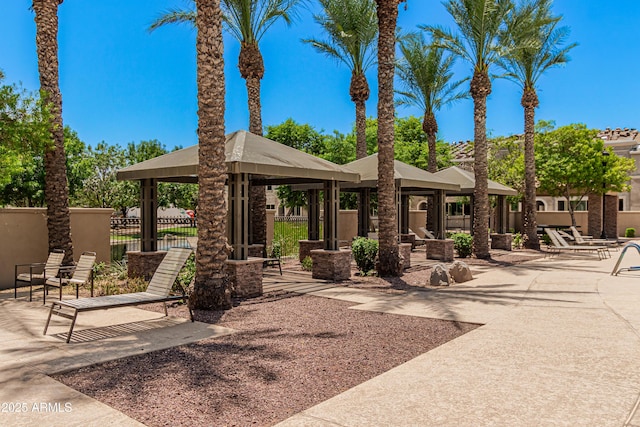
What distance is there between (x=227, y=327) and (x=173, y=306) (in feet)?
7.14

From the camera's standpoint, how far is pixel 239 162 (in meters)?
10.2

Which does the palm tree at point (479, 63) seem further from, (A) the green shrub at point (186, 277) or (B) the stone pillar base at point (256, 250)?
(A) the green shrub at point (186, 277)

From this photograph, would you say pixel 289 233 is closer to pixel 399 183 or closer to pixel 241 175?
pixel 399 183

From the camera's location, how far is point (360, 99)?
23344 millimetres

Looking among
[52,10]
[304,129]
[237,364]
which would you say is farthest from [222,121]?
[304,129]

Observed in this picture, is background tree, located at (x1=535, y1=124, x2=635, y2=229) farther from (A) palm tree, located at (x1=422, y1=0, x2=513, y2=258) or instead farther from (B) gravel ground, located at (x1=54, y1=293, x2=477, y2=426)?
(B) gravel ground, located at (x1=54, y1=293, x2=477, y2=426)

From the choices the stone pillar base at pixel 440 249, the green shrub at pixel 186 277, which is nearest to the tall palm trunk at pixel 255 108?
the green shrub at pixel 186 277

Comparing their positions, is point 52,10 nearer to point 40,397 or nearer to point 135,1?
point 135,1

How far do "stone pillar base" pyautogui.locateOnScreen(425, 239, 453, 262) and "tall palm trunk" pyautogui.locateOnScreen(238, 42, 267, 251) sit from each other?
254 inches

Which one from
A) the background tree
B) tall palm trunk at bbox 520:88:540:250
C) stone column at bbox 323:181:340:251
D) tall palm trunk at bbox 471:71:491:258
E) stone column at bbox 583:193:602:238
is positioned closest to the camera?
stone column at bbox 323:181:340:251

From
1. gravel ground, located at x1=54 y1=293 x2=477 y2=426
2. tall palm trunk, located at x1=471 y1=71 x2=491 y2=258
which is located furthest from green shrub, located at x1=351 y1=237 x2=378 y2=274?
tall palm trunk, located at x1=471 y1=71 x2=491 y2=258

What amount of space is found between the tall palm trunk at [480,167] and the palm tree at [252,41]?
804 centimetres

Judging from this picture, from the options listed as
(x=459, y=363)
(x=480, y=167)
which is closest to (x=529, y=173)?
(x=480, y=167)

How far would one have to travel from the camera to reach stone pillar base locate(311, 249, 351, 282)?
44.3ft
